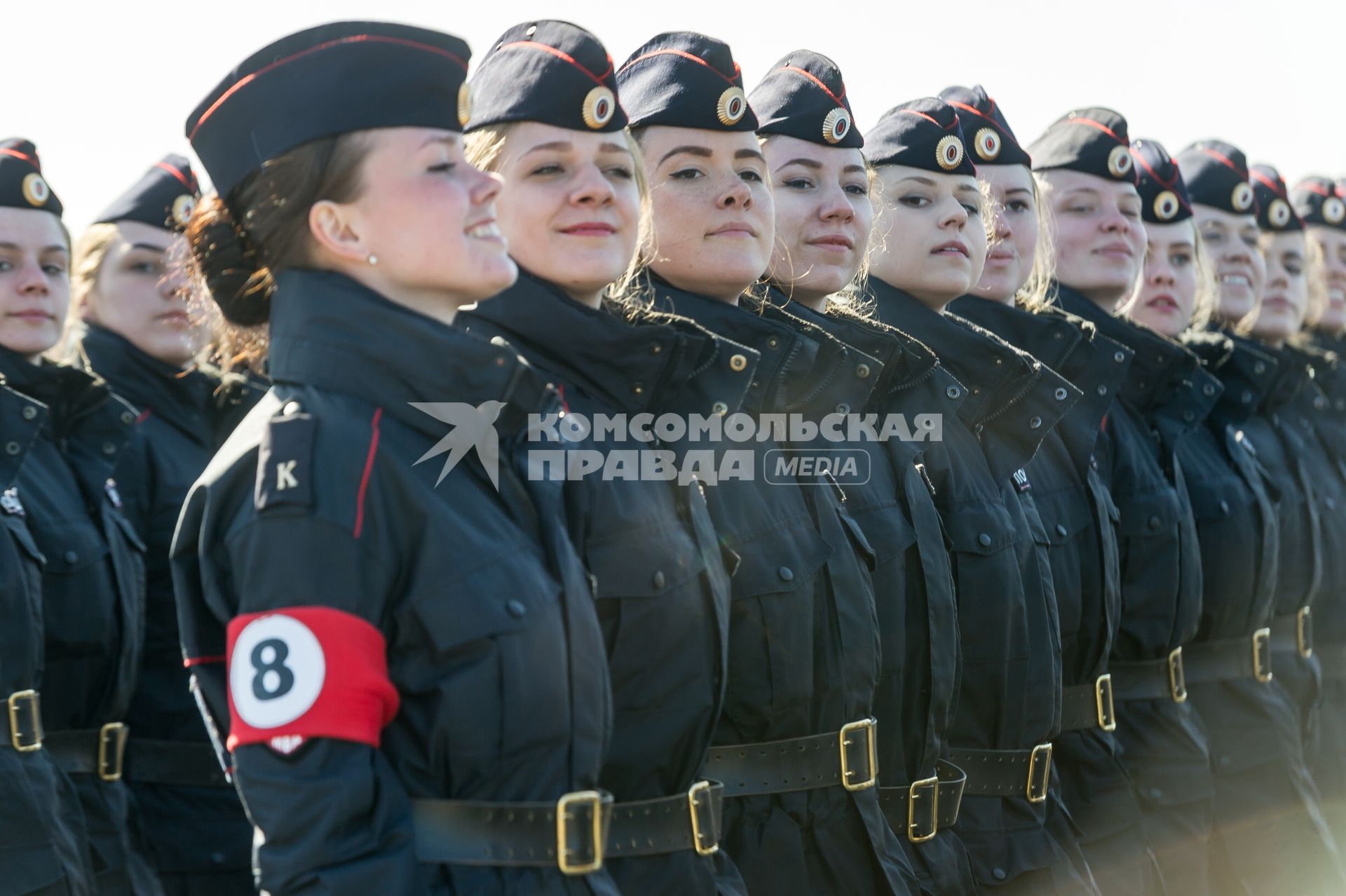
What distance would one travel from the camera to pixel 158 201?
640 centimetres

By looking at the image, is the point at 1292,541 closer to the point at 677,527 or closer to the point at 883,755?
the point at 883,755

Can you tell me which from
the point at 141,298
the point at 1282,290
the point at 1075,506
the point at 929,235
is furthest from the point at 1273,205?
the point at 141,298

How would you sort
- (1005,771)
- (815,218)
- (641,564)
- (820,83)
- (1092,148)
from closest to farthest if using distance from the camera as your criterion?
(641,564) → (815,218) → (820,83) → (1005,771) → (1092,148)

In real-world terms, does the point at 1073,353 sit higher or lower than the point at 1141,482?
higher

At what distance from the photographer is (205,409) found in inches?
250

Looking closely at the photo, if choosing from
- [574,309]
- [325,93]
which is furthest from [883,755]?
[325,93]

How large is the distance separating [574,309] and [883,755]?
1.65 meters

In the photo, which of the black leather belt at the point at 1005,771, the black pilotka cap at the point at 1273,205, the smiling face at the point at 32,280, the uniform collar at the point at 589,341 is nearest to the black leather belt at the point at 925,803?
the black leather belt at the point at 1005,771

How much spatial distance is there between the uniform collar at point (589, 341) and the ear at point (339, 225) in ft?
2.17

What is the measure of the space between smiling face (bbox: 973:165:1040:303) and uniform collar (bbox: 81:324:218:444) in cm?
295

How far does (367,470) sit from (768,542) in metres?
1.49

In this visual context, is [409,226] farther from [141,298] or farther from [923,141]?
[141,298]

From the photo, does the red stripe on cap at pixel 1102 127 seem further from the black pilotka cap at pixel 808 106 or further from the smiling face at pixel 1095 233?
the black pilotka cap at pixel 808 106

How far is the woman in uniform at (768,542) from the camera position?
3.78m
